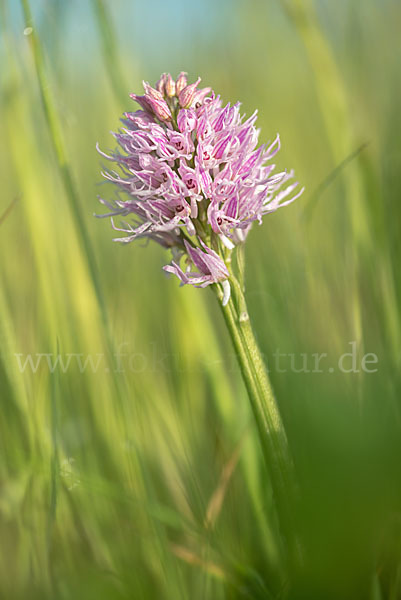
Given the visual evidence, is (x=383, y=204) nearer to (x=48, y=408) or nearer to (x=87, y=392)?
(x=87, y=392)

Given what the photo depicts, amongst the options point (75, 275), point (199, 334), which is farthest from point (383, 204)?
point (75, 275)

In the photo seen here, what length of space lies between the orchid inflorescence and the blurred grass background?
0.16 meters

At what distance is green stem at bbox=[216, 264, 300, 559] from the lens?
79 centimetres

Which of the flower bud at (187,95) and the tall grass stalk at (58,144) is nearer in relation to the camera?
the flower bud at (187,95)

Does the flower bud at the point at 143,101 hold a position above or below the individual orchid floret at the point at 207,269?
above

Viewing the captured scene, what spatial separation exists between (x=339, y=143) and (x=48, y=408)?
1203 millimetres

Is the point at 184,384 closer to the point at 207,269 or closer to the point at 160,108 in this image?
the point at 207,269

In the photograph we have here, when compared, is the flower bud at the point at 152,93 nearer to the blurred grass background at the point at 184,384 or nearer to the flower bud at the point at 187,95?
the flower bud at the point at 187,95

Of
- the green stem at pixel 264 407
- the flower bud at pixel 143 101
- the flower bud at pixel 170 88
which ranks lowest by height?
the green stem at pixel 264 407

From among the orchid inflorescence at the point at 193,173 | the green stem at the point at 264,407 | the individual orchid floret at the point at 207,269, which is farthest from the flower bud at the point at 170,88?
the green stem at the point at 264,407

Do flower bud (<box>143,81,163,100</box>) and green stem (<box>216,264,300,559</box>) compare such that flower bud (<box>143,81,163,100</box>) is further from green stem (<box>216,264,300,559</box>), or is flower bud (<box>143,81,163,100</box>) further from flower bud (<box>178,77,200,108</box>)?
green stem (<box>216,264,300,559</box>)

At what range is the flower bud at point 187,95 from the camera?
0.85 meters

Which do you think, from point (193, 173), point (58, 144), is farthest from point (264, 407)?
point (58, 144)

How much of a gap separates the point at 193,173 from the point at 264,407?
381 millimetres
